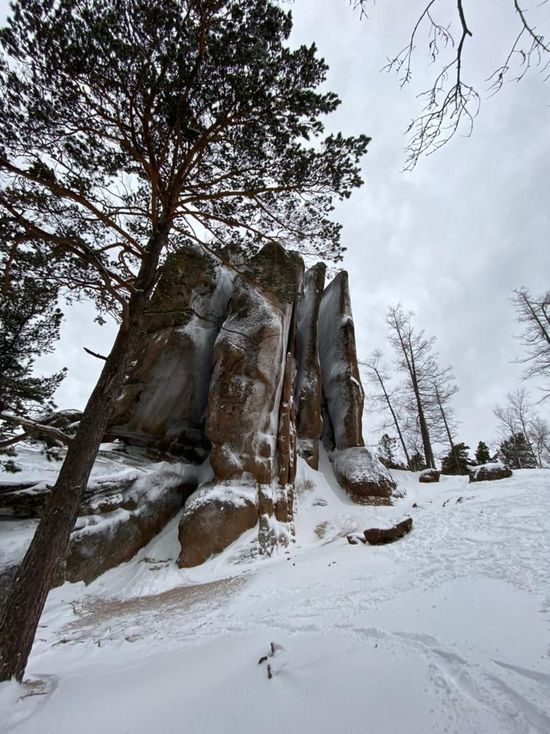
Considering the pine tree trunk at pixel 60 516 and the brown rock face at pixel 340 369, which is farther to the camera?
the brown rock face at pixel 340 369

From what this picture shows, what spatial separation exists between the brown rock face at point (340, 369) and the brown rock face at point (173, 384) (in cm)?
640

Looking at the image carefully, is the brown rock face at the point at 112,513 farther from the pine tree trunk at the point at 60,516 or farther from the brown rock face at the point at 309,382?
the brown rock face at the point at 309,382

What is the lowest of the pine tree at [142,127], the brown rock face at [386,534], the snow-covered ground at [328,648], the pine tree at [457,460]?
the snow-covered ground at [328,648]

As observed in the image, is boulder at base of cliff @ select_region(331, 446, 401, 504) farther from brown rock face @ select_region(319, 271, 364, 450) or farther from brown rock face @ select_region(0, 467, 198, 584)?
brown rock face @ select_region(0, 467, 198, 584)

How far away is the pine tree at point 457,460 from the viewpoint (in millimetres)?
20484

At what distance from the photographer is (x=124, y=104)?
4.89 m

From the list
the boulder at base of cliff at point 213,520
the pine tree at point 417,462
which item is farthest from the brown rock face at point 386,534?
the pine tree at point 417,462

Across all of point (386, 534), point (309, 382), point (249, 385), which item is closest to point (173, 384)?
point (249, 385)

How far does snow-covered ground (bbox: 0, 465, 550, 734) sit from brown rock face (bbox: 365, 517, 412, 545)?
10.8 inches

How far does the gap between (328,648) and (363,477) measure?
10.1 m

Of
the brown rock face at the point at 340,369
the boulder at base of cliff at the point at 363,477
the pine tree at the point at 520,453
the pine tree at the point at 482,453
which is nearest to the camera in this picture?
the boulder at base of cliff at the point at 363,477

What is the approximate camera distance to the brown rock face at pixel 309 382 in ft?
44.7

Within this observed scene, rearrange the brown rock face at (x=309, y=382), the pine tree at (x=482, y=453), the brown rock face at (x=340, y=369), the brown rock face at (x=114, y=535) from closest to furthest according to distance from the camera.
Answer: the brown rock face at (x=114, y=535)
the brown rock face at (x=309, y=382)
the brown rock face at (x=340, y=369)
the pine tree at (x=482, y=453)

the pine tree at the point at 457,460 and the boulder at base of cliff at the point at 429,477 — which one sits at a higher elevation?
the pine tree at the point at 457,460
